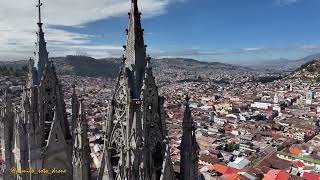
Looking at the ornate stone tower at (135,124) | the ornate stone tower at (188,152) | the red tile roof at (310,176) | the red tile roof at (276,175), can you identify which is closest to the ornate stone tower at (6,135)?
the ornate stone tower at (135,124)

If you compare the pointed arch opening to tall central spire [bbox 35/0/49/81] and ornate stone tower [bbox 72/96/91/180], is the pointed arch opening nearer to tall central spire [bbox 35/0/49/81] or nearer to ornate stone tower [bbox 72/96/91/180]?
ornate stone tower [bbox 72/96/91/180]

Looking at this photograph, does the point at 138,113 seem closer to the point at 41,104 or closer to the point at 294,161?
the point at 41,104

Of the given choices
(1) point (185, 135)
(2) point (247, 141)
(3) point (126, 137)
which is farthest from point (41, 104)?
(2) point (247, 141)

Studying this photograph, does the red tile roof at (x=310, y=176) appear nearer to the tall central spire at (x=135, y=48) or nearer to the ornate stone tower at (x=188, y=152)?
the ornate stone tower at (x=188, y=152)

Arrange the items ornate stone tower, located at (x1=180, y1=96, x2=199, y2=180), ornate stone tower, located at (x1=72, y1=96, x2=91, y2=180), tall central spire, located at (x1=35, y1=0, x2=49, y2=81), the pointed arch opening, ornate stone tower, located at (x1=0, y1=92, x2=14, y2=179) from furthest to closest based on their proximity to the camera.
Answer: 1. ornate stone tower, located at (x1=0, y1=92, x2=14, y2=179)
2. tall central spire, located at (x1=35, y1=0, x2=49, y2=81)
3. ornate stone tower, located at (x1=180, y1=96, x2=199, y2=180)
4. ornate stone tower, located at (x1=72, y1=96, x2=91, y2=180)
5. the pointed arch opening

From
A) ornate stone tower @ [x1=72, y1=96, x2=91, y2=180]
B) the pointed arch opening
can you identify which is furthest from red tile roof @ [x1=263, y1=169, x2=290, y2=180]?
ornate stone tower @ [x1=72, y1=96, x2=91, y2=180]

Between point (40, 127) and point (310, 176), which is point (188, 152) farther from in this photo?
point (310, 176)
